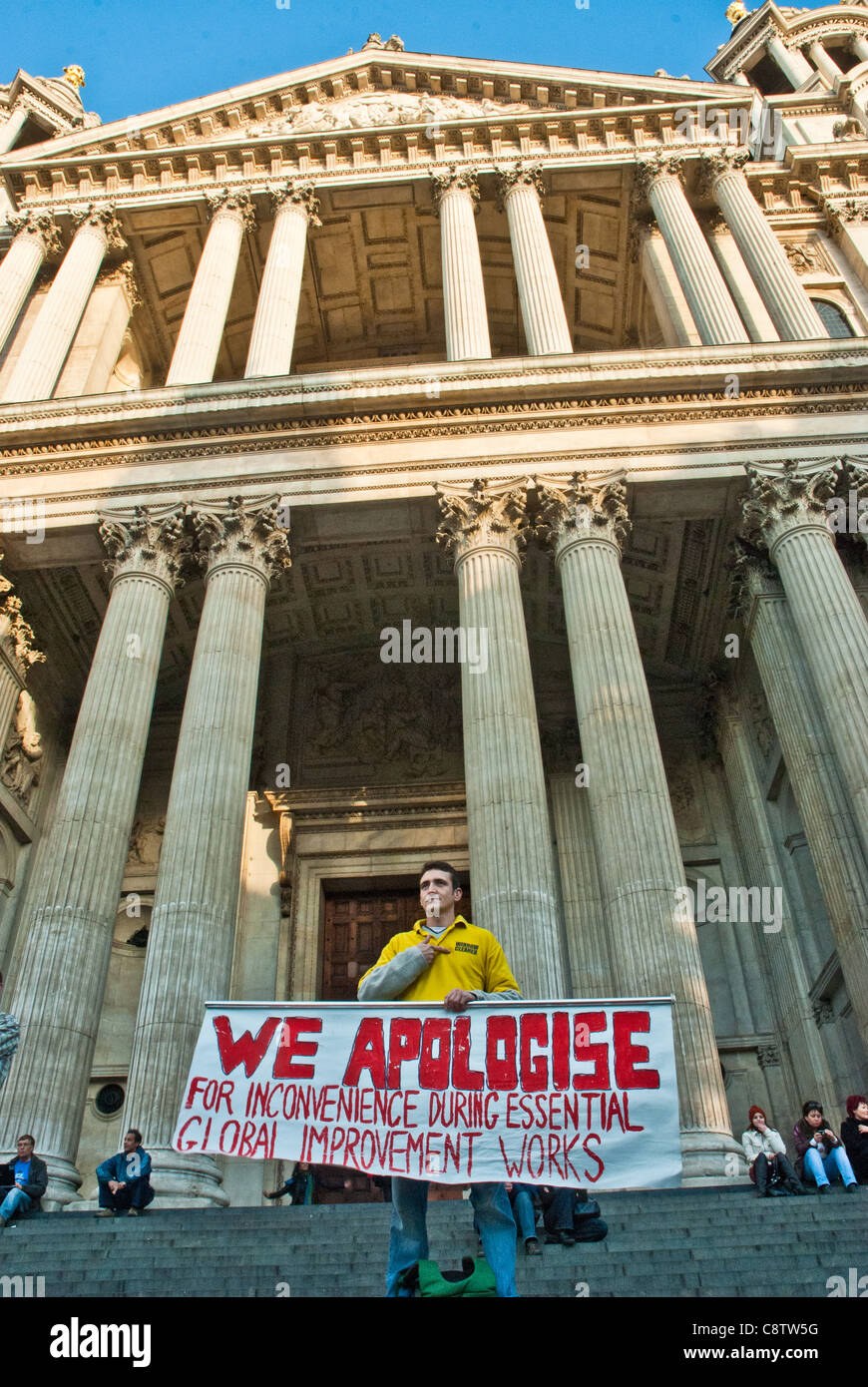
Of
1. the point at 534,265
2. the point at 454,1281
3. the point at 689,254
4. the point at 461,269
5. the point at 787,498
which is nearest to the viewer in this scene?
the point at 454,1281

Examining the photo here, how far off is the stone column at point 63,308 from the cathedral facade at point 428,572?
0.09 metres

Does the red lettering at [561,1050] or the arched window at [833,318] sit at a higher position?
the arched window at [833,318]

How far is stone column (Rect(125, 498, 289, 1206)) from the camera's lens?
1103cm

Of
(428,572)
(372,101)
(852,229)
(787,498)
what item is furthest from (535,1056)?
(372,101)

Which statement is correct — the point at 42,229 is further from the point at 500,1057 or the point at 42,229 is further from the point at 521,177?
the point at 500,1057

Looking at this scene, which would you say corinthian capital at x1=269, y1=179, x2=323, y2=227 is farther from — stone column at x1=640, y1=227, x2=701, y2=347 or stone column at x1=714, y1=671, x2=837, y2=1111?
stone column at x1=714, y1=671, x2=837, y2=1111

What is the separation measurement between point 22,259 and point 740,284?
16242mm

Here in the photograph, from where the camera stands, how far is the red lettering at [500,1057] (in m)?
5.46

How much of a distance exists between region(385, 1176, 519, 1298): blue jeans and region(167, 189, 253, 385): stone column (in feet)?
53.8

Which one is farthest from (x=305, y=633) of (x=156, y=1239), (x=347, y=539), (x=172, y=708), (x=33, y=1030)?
(x=156, y=1239)

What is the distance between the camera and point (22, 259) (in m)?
22.2

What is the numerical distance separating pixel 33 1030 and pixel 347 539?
9819 millimetres

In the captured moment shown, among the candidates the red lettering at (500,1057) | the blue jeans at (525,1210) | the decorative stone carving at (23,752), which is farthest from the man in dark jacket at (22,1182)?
the decorative stone carving at (23,752)

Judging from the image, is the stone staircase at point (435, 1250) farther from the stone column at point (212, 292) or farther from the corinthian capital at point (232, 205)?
the corinthian capital at point (232, 205)
